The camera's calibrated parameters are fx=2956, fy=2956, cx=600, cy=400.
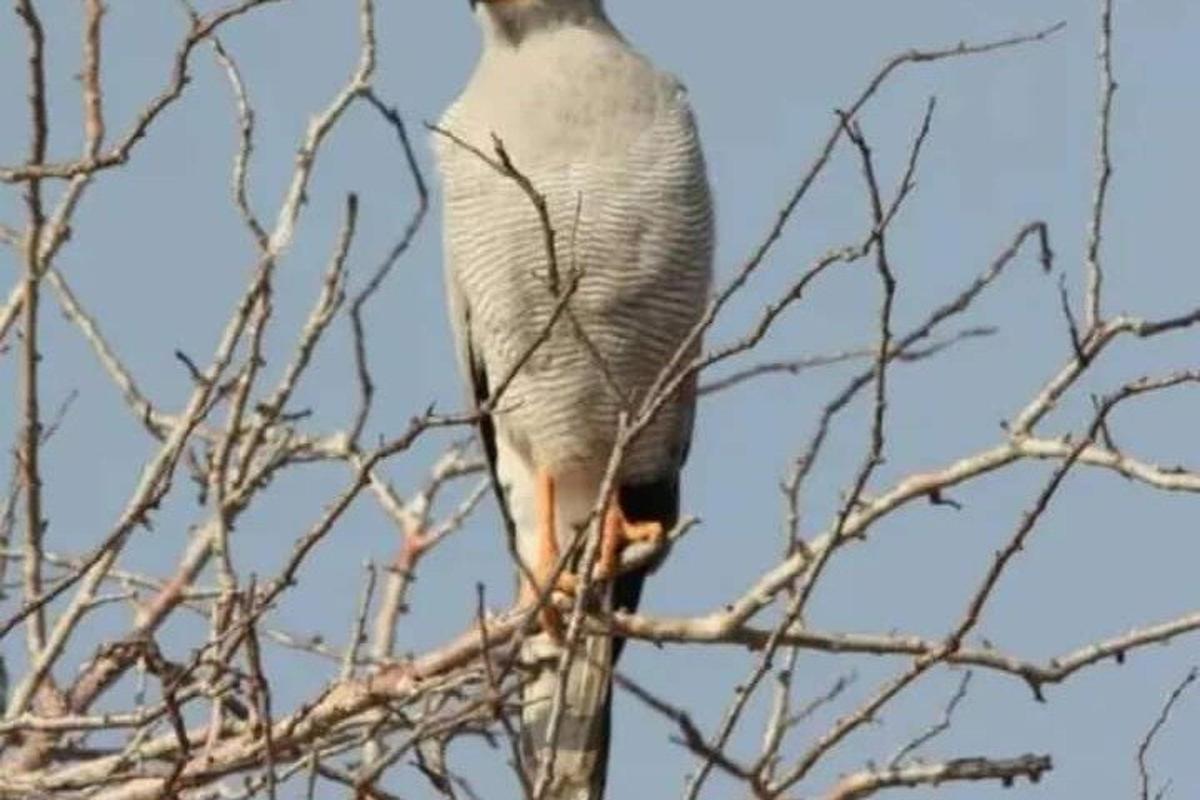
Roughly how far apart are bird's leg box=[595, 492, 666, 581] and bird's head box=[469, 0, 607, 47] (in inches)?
52.4

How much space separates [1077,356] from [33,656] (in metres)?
1.91

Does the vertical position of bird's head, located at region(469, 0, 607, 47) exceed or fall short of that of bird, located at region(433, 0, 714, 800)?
it exceeds it

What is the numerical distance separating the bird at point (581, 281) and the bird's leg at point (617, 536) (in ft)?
0.03

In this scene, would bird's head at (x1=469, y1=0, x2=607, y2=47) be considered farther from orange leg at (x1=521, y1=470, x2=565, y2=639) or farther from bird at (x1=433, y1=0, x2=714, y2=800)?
orange leg at (x1=521, y1=470, x2=565, y2=639)

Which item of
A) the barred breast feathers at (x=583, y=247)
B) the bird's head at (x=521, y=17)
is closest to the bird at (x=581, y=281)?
the barred breast feathers at (x=583, y=247)

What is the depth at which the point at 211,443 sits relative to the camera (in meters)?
6.07

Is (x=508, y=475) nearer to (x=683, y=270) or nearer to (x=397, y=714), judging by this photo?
(x=683, y=270)

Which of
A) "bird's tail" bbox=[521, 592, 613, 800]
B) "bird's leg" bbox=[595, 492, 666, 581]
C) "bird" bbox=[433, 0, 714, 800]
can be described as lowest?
"bird's tail" bbox=[521, 592, 613, 800]

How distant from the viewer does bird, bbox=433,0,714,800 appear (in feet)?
22.7

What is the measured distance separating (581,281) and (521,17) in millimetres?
1135

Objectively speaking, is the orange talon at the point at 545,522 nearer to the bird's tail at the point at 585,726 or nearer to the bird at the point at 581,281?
the bird at the point at 581,281

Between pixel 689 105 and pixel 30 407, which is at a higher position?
pixel 689 105

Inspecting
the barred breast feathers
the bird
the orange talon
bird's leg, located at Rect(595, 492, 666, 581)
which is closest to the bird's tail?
the bird

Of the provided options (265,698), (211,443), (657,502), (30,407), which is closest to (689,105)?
(657,502)
